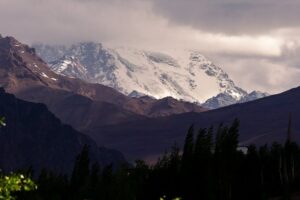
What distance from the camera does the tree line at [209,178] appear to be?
147m

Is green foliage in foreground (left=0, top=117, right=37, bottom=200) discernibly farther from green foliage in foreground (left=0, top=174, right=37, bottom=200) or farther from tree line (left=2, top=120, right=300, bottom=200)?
tree line (left=2, top=120, right=300, bottom=200)

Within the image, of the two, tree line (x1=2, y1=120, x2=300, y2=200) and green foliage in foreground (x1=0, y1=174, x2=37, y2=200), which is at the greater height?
tree line (x1=2, y1=120, x2=300, y2=200)

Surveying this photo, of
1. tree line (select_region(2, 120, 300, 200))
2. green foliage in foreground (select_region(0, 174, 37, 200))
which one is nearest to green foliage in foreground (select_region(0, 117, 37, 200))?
green foliage in foreground (select_region(0, 174, 37, 200))

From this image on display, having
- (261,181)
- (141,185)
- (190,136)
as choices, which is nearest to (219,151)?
(261,181)

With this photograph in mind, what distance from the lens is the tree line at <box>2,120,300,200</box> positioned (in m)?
147

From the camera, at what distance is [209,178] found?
146 meters

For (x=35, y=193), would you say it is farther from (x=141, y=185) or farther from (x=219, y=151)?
(x=219, y=151)

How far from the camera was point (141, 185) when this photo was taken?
173000 millimetres

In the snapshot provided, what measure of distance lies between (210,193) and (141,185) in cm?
3166

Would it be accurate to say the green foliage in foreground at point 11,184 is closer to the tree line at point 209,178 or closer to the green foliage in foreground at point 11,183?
the green foliage in foreground at point 11,183

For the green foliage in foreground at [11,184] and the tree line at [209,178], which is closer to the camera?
the green foliage in foreground at [11,184]

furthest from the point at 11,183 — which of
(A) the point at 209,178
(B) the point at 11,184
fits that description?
(A) the point at 209,178

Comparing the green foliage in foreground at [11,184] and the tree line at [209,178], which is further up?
the tree line at [209,178]

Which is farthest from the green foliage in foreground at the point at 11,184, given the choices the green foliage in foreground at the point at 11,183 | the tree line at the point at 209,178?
the tree line at the point at 209,178
